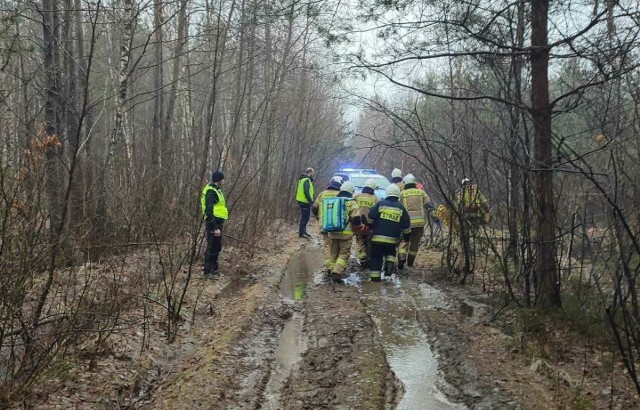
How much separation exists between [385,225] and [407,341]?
3445mm

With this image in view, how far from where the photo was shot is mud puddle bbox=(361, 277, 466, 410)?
4820 mm

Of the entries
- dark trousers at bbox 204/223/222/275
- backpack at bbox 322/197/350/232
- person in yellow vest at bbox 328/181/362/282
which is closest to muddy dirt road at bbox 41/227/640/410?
dark trousers at bbox 204/223/222/275

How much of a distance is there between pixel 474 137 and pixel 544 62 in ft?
11.2

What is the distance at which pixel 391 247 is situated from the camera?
9.77 meters

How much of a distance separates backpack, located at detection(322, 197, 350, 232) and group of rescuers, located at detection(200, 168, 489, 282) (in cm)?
8

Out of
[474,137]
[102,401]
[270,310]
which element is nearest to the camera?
[102,401]

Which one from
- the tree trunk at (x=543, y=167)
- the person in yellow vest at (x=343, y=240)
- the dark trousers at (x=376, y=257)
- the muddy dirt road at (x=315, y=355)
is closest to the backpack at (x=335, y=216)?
the person in yellow vest at (x=343, y=240)

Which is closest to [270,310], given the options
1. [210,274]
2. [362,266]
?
[210,274]

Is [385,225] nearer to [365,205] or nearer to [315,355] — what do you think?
[365,205]

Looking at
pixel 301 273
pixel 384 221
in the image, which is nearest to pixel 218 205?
pixel 301 273

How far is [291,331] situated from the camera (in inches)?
271

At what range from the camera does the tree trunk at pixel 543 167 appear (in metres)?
5.94

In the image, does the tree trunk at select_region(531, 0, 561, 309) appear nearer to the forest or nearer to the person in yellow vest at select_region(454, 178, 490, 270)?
the forest

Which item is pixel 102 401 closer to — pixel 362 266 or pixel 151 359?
pixel 151 359
